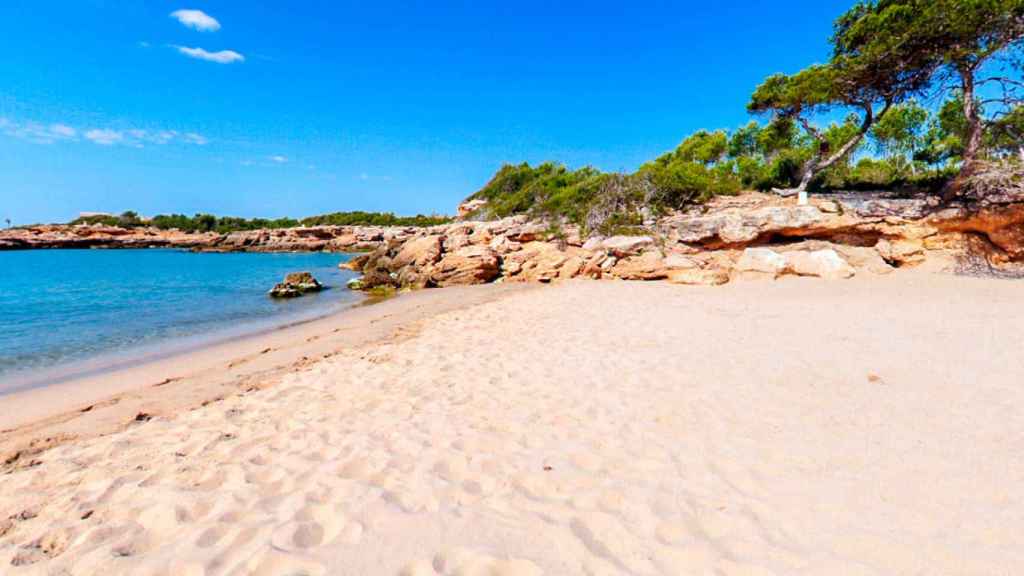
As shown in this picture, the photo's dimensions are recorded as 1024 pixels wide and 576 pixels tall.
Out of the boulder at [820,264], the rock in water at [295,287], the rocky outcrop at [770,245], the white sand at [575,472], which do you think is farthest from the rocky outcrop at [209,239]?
the white sand at [575,472]

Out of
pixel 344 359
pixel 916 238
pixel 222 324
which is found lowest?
pixel 222 324

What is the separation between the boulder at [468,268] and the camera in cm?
1698

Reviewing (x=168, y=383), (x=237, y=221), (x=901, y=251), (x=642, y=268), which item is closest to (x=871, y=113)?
(x=901, y=251)

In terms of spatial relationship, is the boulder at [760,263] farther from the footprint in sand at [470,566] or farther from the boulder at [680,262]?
the footprint in sand at [470,566]

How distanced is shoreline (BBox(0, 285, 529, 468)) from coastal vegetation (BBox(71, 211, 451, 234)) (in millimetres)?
57403

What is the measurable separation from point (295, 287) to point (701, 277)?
1615 cm

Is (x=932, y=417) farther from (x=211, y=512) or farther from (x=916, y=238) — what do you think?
(x=916, y=238)

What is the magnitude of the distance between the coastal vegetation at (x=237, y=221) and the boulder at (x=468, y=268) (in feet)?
162

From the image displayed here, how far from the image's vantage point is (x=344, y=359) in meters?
6.63

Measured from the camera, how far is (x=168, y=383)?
6.26 m

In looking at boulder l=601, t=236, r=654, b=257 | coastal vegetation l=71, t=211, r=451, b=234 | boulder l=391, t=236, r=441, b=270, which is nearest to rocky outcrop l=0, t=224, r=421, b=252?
coastal vegetation l=71, t=211, r=451, b=234

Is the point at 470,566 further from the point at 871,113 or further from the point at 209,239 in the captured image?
the point at 209,239

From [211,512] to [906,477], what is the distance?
14.5ft

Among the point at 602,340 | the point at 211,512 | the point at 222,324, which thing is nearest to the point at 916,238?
the point at 602,340
